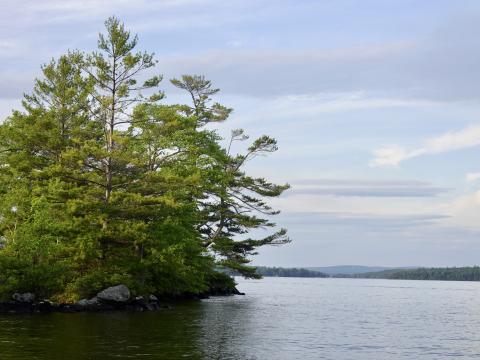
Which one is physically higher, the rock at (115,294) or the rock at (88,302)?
the rock at (115,294)

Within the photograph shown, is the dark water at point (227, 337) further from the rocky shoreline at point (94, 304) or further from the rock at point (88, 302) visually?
the rock at point (88, 302)

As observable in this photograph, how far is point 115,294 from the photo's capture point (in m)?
41.8

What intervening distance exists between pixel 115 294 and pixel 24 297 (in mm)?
6171

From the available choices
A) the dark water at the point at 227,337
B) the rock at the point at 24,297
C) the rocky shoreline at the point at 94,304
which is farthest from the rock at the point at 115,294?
the rock at the point at 24,297

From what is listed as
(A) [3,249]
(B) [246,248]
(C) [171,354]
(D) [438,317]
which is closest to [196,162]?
(B) [246,248]

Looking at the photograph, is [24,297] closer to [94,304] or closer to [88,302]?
[88,302]

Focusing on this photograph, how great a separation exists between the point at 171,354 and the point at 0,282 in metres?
19.7

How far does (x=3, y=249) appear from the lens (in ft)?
133

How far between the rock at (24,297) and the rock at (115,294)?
14.9 feet

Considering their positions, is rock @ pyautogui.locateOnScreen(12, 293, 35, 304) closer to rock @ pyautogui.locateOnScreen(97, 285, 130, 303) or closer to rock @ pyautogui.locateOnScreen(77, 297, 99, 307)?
rock @ pyautogui.locateOnScreen(77, 297, 99, 307)

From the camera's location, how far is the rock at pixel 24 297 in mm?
39019

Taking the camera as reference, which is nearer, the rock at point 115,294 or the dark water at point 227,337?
the dark water at point 227,337

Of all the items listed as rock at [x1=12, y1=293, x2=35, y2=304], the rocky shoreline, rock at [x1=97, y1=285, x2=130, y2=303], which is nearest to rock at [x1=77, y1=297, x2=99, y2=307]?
the rocky shoreline

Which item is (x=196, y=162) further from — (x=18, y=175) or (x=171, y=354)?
(x=171, y=354)
